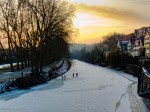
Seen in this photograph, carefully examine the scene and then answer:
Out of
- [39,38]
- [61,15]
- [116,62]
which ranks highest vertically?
→ [61,15]

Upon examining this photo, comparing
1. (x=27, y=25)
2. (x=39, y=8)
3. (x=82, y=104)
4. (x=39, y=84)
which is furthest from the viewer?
(x=27, y=25)

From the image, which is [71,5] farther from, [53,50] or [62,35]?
[53,50]

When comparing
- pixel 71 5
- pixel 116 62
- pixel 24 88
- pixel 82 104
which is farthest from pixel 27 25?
pixel 116 62

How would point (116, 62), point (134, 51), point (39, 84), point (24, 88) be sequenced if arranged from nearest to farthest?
point (24, 88)
point (39, 84)
point (116, 62)
point (134, 51)

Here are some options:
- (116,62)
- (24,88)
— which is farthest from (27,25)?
(116,62)

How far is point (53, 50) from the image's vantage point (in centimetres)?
6131

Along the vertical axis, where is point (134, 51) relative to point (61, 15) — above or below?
below

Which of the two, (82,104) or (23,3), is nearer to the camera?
(82,104)

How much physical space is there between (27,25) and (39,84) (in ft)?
58.2

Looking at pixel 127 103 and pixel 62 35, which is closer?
pixel 127 103

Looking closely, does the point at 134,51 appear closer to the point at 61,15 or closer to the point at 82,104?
the point at 61,15

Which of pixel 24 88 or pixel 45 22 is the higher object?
pixel 45 22

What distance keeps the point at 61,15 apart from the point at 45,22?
2642mm

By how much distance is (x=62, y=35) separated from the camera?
2141 inches
